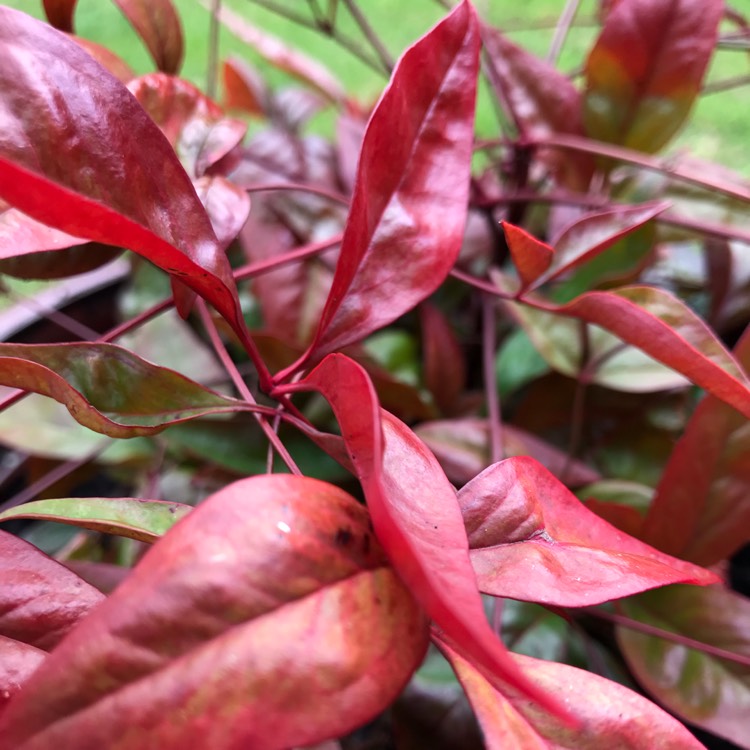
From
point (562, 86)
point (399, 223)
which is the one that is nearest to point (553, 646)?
point (399, 223)

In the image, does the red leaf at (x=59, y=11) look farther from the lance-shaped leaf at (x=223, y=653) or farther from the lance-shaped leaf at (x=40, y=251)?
the lance-shaped leaf at (x=223, y=653)

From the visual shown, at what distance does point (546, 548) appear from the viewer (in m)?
0.20

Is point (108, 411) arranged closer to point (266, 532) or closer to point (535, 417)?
point (266, 532)

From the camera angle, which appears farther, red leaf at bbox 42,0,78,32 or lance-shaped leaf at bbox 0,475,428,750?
red leaf at bbox 42,0,78,32

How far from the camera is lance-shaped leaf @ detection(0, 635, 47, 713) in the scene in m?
0.18

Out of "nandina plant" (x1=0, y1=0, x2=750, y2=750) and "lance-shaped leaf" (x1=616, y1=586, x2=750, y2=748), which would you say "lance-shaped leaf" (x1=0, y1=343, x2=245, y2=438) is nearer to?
"nandina plant" (x1=0, y1=0, x2=750, y2=750)

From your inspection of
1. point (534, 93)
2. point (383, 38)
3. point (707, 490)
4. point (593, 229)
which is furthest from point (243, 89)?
point (383, 38)

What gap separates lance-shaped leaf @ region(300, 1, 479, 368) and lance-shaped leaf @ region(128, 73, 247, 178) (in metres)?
0.10

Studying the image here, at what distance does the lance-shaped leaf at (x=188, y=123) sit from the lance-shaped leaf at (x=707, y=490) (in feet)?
0.84

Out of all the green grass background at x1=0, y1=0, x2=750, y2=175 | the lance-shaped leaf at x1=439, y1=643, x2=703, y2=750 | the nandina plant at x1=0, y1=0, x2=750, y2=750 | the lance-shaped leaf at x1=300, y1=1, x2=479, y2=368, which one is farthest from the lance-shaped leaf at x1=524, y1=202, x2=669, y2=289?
the green grass background at x1=0, y1=0, x2=750, y2=175

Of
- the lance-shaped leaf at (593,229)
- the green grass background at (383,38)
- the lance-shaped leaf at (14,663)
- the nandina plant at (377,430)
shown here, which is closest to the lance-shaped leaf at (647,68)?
the nandina plant at (377,430)

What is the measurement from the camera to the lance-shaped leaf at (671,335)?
0.23 m

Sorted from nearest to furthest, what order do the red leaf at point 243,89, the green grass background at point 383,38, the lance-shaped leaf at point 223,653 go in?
the lance-shaped leaf at point 223,653 < the red leaf at point 243,89 < the green grass background at point 383,38

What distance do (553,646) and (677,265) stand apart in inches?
14.8
